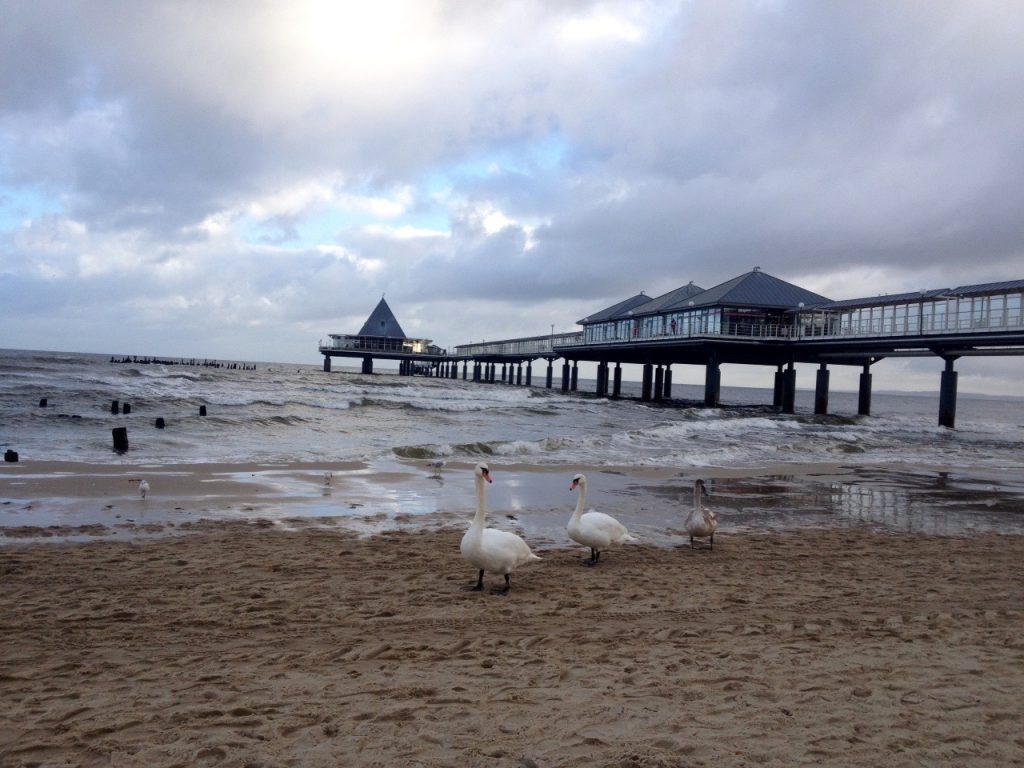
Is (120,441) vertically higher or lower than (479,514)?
lower

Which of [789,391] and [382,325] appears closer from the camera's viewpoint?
[789,391]

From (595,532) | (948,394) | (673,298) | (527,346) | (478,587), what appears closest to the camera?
(478,587)

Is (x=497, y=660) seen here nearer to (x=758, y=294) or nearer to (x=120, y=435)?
(x=120, y=435)

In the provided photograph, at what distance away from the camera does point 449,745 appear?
3248 mm

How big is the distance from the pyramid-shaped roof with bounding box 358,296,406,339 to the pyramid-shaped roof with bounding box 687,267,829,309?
49647 millimetres

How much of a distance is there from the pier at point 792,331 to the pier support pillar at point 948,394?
0.04m

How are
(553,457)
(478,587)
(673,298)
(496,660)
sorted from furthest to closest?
1. (673,298)
2. (553,457)
3. (478,587)
4. (496,660)

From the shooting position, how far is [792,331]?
128ft

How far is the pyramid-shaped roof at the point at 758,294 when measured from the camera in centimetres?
3962

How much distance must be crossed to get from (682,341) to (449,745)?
37.6m

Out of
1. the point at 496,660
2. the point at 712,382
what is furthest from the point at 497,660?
the point at 712,382

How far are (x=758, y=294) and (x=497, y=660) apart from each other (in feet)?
129

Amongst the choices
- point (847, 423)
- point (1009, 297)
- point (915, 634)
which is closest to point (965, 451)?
point (1009, 297)

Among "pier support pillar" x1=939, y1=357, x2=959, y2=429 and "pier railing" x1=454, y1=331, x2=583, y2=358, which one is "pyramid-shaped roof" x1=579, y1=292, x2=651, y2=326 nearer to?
"pier railing" x1=454, y1=331, x2=583, y2=358
